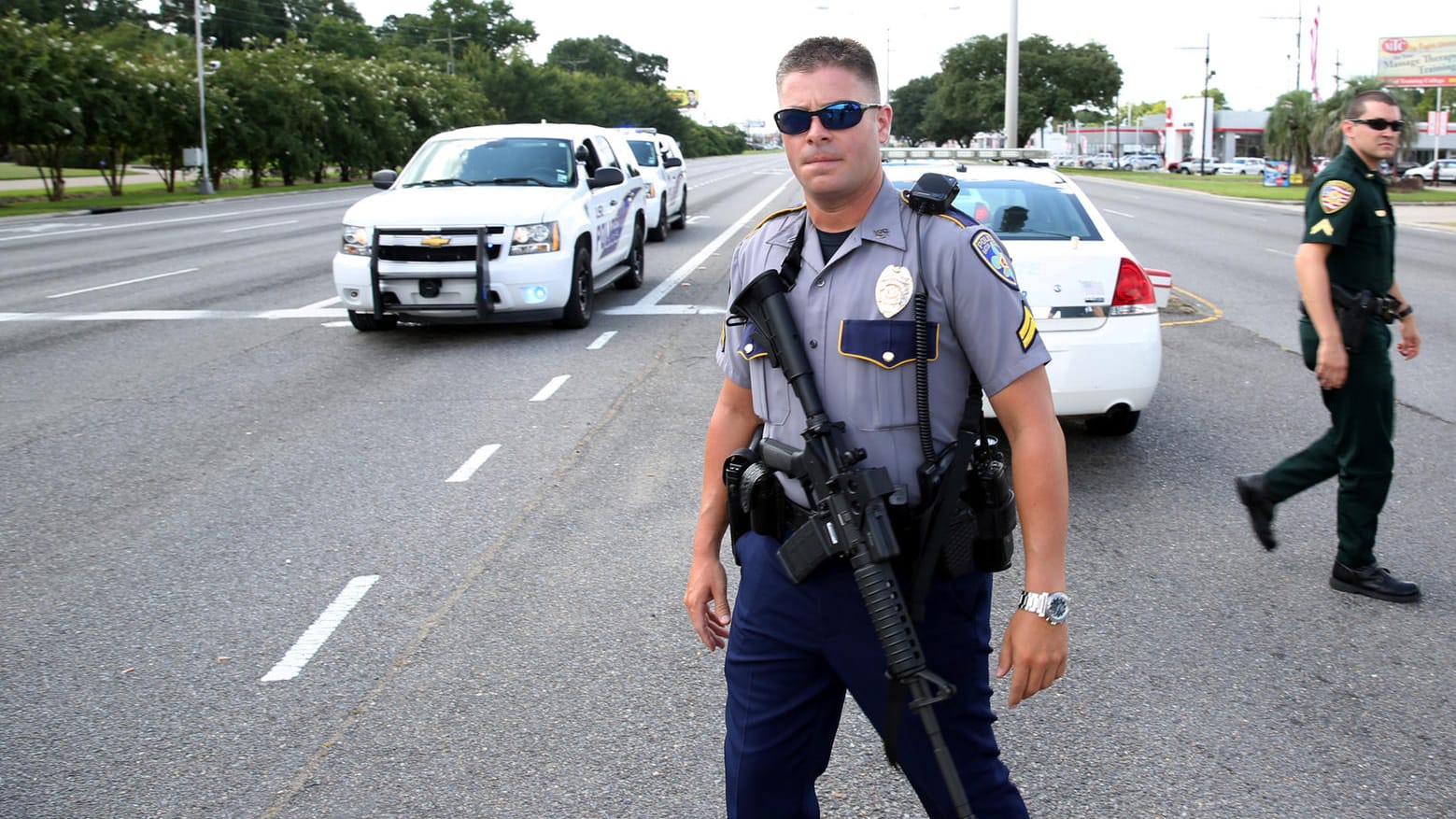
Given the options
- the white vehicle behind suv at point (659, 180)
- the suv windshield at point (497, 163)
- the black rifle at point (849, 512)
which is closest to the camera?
the black rifle at point (849, 512)

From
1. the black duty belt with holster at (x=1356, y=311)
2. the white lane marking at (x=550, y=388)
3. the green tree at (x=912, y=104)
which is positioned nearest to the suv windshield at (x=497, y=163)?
the white lane marking at (x=550, y=388)

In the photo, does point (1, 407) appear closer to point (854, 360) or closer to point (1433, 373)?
point (854, 360)

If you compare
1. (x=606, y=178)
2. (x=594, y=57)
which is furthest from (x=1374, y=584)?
(x=594, y=57)

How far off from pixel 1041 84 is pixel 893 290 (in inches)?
3662

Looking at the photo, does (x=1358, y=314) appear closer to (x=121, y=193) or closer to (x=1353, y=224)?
(x=1353, y=224)

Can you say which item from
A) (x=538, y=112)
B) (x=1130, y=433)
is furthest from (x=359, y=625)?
(x=538, y=112)

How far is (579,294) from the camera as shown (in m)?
11.9

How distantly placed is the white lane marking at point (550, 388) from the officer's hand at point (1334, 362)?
17.7 ft

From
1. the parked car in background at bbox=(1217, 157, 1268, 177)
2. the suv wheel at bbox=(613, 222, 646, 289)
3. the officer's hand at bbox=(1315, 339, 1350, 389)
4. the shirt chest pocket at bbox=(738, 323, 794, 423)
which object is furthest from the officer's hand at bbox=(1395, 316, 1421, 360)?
the parked car in background at bbox=(1217, 157, 1268, 177)

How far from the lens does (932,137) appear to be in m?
115

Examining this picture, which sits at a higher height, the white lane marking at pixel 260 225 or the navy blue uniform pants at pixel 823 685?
the white lane marking at pixel 260 225

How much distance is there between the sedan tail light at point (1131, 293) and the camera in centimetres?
682

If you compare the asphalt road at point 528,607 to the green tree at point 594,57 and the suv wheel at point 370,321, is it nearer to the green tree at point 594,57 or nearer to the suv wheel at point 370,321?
the suv wheel at point 370,321

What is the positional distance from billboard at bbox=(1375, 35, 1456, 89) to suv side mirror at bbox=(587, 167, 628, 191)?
66.8 meters
